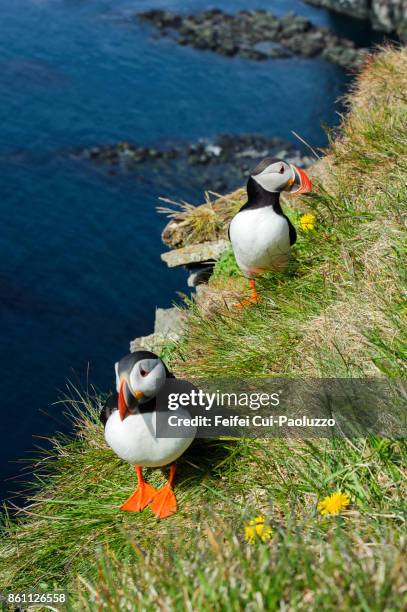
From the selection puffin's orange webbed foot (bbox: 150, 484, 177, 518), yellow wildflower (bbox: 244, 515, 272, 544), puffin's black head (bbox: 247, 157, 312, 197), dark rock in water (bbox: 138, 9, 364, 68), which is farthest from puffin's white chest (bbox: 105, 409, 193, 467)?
dark rock in water (bbox: 138, 9, 364, 68)

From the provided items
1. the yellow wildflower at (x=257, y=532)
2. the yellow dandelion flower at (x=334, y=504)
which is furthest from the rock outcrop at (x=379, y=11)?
the yellow wildflower at (x=257, y=532)

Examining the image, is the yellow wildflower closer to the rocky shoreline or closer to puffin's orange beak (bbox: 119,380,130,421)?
puffin's orange beak (bbox: 119,380,130,421)

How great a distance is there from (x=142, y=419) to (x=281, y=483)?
0.91m

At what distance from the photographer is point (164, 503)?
475 centimetres

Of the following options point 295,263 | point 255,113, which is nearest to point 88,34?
point 255,113

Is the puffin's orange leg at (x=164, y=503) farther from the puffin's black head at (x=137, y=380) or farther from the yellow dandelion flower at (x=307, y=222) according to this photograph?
the yellow dandelion flower at (x=307, y=222)

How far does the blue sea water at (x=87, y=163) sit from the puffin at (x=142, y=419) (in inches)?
172

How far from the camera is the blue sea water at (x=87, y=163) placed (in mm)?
13977

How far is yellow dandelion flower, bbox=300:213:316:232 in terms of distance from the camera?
670cm

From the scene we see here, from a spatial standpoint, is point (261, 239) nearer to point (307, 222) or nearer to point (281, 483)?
point (307, 222)

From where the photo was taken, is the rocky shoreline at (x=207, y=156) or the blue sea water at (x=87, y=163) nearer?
the blue sea water at (x=87, y=163)

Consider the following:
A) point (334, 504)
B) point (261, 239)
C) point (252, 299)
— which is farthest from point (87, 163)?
point (334, 504)

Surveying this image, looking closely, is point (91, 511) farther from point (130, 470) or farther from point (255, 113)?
point (255, 113)

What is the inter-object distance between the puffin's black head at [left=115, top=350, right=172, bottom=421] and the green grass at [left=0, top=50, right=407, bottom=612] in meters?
0.70
